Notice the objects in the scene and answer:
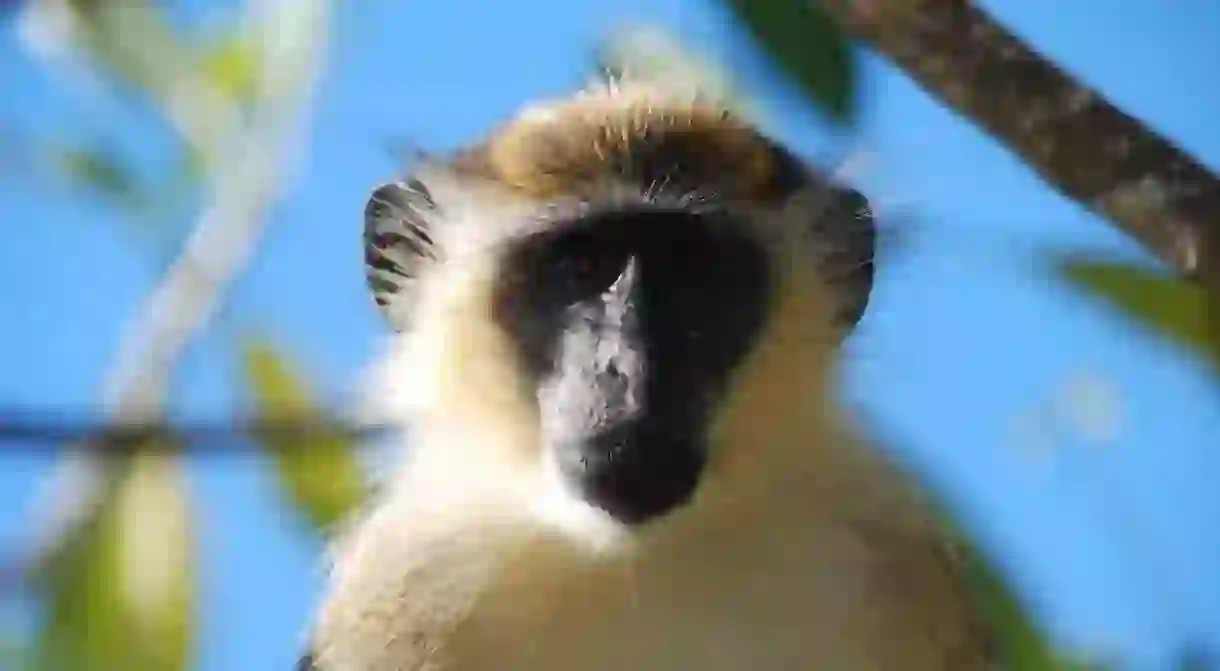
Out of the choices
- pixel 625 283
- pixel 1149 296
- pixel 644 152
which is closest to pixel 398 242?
pixel 644 152

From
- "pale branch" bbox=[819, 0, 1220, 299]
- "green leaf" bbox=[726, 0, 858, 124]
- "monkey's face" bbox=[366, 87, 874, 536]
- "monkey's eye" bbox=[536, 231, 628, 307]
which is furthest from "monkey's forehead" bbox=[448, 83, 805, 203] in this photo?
"pale branch" bbox=[819, 0, 1220, 299]

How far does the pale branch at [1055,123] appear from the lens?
3.52 ft

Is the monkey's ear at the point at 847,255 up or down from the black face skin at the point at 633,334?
up

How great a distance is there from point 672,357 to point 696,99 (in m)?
0.46

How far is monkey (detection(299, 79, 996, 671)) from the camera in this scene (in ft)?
5.87

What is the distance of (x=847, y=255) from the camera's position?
2.01m

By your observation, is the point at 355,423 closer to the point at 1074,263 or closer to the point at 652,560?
the point at 652,560

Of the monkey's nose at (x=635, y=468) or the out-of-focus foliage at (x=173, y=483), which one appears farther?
the monkey's nose at (x=635, y=468)

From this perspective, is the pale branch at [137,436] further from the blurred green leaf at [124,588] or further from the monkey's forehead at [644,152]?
the monkey's forehead at [644,152]

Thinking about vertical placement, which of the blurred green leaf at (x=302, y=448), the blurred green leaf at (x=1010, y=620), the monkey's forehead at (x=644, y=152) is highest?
the monkey's forehead at (x=644, y=152)

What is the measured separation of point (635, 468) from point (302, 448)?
0.31 meters

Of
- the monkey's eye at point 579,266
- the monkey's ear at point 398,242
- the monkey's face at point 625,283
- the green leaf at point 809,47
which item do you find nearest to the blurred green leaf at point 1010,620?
the monkey's face at point 625,283

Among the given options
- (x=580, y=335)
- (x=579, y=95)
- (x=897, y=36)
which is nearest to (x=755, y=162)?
(x=579, y=95)

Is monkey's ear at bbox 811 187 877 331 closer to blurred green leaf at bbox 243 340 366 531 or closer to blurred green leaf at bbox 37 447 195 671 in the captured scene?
blurred green leaf at bbox 243 340 366 531
